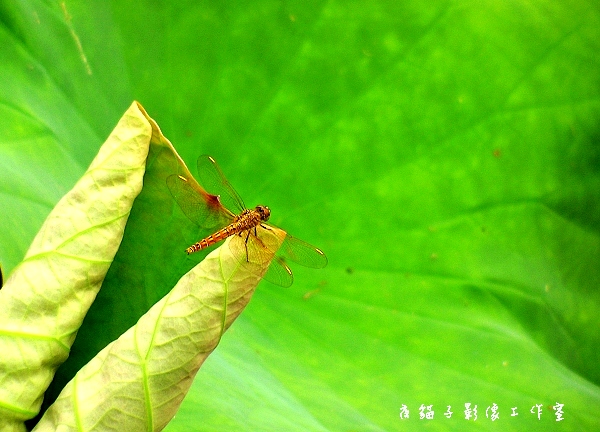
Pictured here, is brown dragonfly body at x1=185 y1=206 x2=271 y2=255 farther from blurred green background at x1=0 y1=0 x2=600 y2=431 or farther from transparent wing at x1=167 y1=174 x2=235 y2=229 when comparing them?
blurred green background at x1=0 y1=0 x2=600 y2=431

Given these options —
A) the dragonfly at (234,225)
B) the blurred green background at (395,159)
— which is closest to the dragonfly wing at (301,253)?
the dragonfly at (234,225)

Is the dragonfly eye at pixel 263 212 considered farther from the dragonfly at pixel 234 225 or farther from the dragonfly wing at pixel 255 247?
the dragonfly wing at pixel 255 247

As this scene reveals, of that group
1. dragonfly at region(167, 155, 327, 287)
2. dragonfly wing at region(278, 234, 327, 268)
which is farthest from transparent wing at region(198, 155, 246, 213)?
dragonfly wing at region(278, 234, 327, 268)

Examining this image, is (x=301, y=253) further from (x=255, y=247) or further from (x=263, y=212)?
(x=255, y=247)

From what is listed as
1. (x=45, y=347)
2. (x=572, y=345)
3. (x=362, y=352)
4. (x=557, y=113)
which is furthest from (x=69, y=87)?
(x=572, y=345)

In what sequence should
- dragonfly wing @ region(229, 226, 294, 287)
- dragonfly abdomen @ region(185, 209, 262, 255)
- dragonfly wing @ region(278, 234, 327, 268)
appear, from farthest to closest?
dragonfly wing @ region(278, 234, 327, 268) → dragonfly abdomen @ region(185, 209, 262, 255) → dragonfly wing @ region(229, 226, 294, 287)

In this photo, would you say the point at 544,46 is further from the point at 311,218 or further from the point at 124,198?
the point at 124,198

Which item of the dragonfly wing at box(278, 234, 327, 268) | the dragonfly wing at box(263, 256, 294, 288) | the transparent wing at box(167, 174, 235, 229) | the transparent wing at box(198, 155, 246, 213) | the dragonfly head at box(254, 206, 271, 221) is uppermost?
the transparent wing at box(198, 155, 246, 213)
